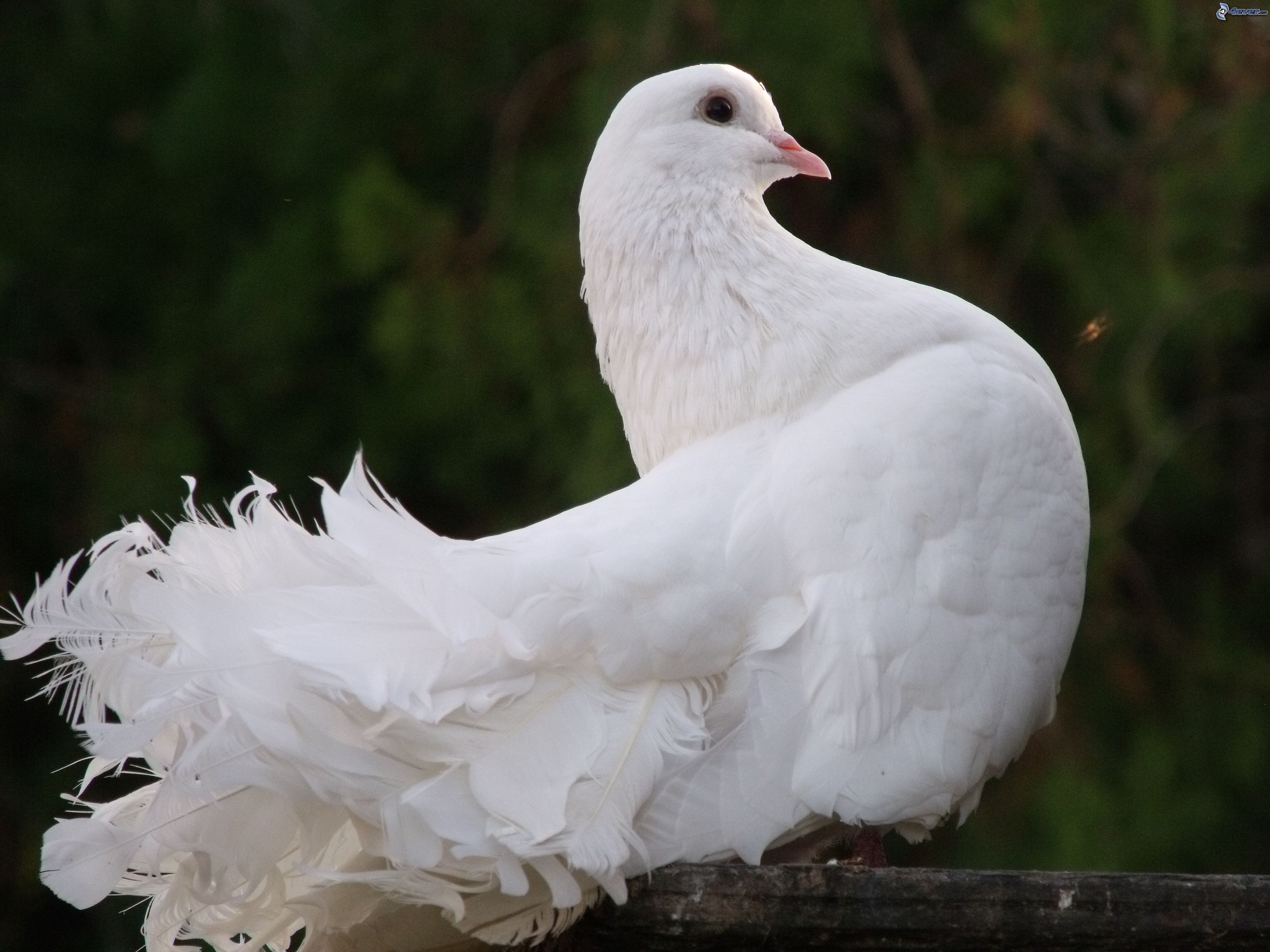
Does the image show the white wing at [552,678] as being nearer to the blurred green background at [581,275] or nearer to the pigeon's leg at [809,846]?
the pigeon's leg at [809,846]

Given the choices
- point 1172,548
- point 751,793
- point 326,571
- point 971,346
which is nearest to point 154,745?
point 326,571

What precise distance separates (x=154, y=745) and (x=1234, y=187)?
492 cm

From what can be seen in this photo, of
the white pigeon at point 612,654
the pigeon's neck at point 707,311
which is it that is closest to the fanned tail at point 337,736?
the white pigeon at point 612,654

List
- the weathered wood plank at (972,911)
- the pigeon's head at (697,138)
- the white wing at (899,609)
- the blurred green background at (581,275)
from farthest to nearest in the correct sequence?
the blurred green background at (581,275) → the pigeon's head at (697,138) → the white wing at (899,609) → the weathered wood plank at (972,911)

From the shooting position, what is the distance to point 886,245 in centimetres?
633

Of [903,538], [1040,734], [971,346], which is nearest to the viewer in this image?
[903,538]

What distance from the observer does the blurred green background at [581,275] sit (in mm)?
5957

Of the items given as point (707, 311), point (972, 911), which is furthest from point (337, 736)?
point (707, 311)

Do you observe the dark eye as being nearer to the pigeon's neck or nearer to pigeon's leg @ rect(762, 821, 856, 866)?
the pigeon's neck

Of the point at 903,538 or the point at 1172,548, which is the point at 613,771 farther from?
the point at 1172,548

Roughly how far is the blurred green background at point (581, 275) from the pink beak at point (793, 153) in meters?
2.48

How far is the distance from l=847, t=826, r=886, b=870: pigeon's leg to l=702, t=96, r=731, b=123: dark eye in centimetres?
145

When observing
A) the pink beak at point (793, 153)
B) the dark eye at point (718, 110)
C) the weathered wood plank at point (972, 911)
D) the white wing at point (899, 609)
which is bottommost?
the weathered wood plank at point (972, 911)

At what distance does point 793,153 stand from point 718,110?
0.17 metres
